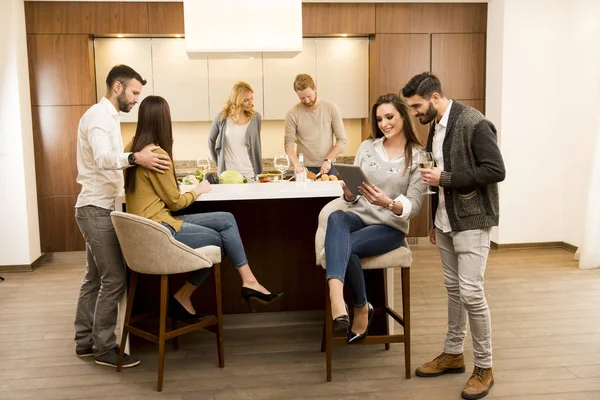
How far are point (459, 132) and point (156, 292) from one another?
2150 millimetres

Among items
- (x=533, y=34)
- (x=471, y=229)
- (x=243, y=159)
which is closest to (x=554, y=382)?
(x=471, y=229)

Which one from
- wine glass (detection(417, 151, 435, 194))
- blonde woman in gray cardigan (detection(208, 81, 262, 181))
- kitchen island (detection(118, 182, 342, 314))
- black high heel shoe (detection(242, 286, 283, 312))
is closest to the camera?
wine glass (detection(417, 151, 435, 194))

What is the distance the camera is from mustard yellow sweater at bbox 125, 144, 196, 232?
3.43 m

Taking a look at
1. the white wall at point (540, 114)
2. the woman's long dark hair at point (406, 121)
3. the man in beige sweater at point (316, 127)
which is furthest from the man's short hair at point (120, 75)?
the white wall at point (540, 114)

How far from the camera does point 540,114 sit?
658 centimetres

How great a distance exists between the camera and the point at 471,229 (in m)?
3.13

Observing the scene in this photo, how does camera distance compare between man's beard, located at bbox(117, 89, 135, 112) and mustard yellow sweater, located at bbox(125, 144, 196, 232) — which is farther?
man's beard, located at bbox(117, 89, 135, 112)

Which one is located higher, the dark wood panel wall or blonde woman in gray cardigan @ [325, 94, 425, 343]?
the dark wood panel wall

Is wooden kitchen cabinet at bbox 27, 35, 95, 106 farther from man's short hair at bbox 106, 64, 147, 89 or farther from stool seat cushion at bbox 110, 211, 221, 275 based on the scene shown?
stool seat cushion at bbox 110, 211, 221, 275

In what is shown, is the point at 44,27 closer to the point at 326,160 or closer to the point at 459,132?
the point at 326,160

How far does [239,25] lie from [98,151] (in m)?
1.32

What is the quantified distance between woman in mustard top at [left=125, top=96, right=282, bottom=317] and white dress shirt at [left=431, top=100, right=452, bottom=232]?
111 centimetres

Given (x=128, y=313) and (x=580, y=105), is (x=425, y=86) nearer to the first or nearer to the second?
(x=128, y=313)

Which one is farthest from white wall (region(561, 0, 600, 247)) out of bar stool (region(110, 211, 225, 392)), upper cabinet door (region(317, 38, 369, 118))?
bar stool (region(110, 211, 225, 392))
